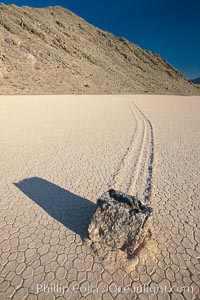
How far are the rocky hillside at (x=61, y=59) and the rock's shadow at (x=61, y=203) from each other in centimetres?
2422

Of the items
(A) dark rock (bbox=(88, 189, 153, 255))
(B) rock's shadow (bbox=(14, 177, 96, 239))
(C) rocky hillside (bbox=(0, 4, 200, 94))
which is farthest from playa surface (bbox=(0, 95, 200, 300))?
(C) rocky hillside (bbox=(0, 4, 200, 94))

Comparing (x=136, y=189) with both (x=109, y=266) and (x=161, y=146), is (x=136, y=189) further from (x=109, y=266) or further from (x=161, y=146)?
(x=161, y=146)

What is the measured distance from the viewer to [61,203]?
168 inches

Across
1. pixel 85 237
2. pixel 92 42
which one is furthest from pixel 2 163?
pixel 92 42

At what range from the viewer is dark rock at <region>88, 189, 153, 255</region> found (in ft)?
9.61

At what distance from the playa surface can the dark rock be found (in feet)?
0.59

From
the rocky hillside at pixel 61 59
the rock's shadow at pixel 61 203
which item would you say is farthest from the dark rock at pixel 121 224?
the rocky hillside at pixel 61 59

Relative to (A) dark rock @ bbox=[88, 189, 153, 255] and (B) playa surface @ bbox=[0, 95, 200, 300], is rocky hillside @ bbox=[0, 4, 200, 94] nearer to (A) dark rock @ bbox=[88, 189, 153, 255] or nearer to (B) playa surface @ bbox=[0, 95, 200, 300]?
(B) playa surface @ bbox=[0, 95, 200, 300]

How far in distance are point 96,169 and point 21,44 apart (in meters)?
45.9

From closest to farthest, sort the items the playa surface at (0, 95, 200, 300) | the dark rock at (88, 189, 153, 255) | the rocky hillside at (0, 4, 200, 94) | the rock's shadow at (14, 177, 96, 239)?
the playa surface at (0, 95, 200, 300)
the dark rock at (88, 189, 153, 255)
the rock's shadow at (14, 177, 96, 239)
the rocky hillside at (0, 4, 200, 94)

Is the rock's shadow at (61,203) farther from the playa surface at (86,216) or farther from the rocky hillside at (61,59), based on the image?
the rocky hillside at (61,59)

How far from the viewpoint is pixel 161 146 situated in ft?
26.9

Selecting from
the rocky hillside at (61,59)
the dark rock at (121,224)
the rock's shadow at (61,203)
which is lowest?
the rock's shadow at (61,203)

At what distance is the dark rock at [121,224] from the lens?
2928 mm
